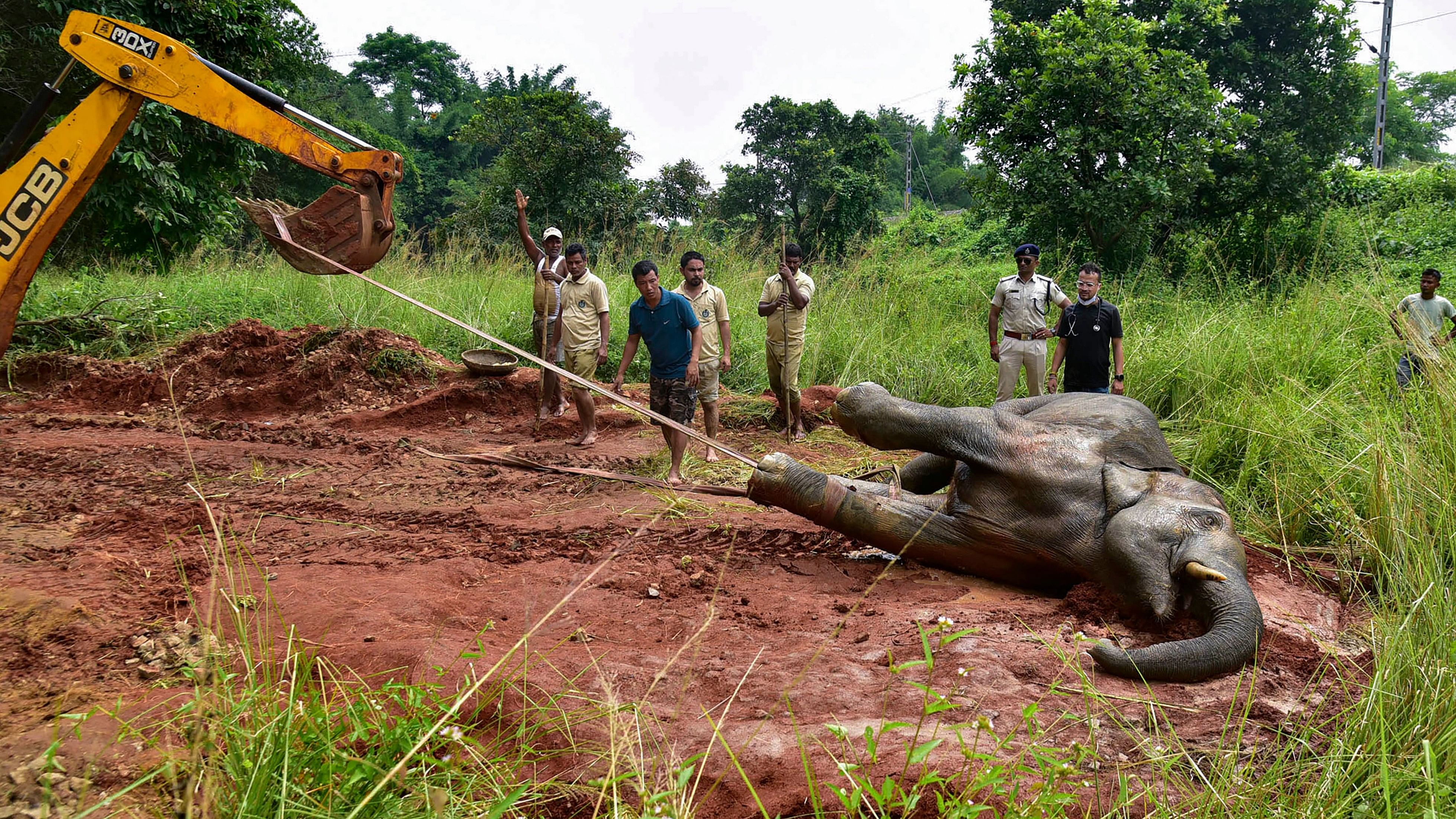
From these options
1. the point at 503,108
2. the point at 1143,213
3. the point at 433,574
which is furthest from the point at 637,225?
the point at 433,574

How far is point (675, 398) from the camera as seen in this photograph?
666 cm

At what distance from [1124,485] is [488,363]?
7140mm

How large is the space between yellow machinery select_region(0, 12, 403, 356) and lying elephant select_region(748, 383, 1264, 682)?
3205 millimetres

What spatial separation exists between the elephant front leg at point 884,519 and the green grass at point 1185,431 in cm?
132

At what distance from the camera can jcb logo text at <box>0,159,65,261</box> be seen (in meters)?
4.81

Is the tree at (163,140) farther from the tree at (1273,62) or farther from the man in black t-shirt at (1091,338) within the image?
Answer: the tree at (1273,62)

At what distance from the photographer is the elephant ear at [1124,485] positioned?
11.9 ft

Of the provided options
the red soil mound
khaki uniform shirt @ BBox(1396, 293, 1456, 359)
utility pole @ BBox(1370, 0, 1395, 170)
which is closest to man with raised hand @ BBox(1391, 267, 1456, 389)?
khaki uniform shirt @ BBox(1396, 293, 1456, 359)

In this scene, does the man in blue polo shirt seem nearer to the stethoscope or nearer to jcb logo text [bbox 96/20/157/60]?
the stethoscope

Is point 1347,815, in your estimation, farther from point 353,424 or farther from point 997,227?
point 997,227

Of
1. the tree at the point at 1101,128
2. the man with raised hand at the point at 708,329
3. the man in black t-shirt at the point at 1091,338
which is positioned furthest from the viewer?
the tree at the point at 1101,128

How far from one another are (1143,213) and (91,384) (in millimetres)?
12670

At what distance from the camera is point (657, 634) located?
11.0 ft

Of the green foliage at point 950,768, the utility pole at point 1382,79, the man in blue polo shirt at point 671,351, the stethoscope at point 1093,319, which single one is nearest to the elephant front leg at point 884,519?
the green foliage at point 950,768
